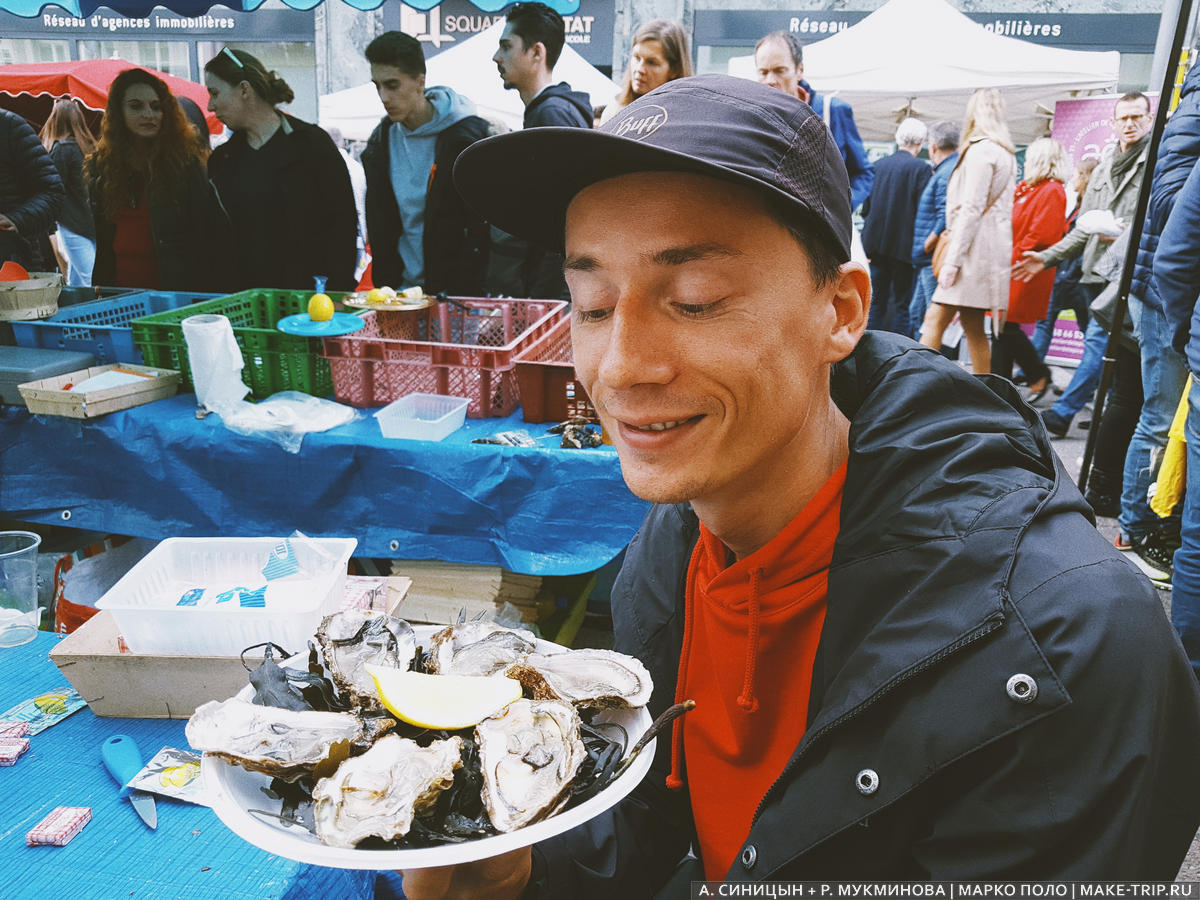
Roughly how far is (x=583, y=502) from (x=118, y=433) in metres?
2.27

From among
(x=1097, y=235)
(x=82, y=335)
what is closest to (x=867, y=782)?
(x=82, y=335)

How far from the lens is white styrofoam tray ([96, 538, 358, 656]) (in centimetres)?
180

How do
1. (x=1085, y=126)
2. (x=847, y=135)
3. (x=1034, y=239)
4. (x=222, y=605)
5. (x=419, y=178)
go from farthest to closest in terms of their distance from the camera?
(x=1085, y=126), (x=1034, y=239), (x=847, y=135), (x=419, y=178), (x=222, y=605)

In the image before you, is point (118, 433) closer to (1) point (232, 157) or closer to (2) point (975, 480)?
(1) point (232, 157)

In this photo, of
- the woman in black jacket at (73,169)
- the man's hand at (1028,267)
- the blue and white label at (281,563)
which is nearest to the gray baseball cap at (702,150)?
the blue and white label at (281,563)

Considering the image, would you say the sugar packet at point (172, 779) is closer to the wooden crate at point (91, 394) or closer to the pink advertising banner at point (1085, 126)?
the wooden crate at point (91, 394)

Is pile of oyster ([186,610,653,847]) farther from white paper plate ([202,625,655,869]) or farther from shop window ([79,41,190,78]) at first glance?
shop window ([79,41,190,78])

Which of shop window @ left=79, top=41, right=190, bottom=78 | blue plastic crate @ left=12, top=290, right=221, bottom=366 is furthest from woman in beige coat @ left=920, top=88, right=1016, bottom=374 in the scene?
shop window @ left=79, top=41, right=190, bottom=78

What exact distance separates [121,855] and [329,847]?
0.75m

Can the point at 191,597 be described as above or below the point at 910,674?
below

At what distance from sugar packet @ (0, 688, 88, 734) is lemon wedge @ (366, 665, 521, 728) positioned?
1100 millimetres

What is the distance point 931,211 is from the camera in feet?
26.5

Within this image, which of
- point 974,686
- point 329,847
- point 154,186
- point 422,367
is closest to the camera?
point 329,847

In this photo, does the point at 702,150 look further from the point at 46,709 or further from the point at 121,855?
the point at 46,709
